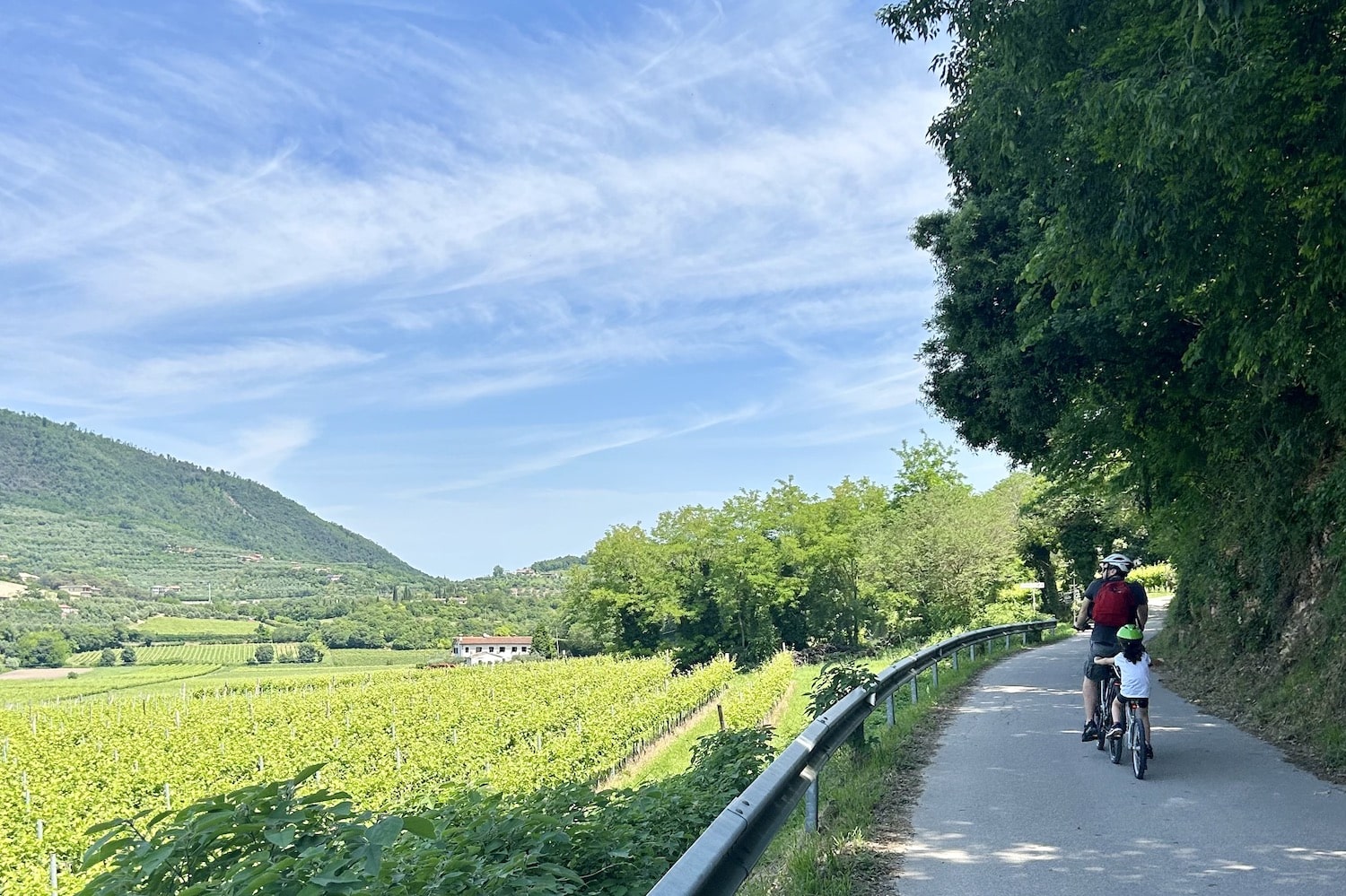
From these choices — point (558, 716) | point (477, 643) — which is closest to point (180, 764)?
point (558, 716)

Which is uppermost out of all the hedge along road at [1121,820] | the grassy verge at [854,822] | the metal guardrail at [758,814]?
the metal guardrail at [758,814]

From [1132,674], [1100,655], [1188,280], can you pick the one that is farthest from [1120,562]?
[1188,280]

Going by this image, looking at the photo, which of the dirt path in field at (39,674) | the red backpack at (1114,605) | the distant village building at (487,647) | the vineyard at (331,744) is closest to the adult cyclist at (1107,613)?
the red backpack at (1114,605)

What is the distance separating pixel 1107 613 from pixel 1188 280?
3.11m

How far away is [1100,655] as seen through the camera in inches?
349

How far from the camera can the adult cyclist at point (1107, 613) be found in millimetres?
8703

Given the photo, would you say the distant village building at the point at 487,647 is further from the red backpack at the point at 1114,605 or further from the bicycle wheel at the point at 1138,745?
the bicycle wheel at the point at 1138,745

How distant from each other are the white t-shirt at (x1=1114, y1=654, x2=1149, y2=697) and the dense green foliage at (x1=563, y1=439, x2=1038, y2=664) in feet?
109

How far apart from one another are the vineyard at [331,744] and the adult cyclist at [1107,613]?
11.3 meters

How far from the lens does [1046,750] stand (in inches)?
355

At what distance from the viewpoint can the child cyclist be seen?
25.9ft

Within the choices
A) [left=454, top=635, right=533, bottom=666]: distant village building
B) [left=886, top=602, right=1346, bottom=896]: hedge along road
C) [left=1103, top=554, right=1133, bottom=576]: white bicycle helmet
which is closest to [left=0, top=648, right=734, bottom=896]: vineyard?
[left=886, top=602, right=1346, bottom=896]: hedge along road

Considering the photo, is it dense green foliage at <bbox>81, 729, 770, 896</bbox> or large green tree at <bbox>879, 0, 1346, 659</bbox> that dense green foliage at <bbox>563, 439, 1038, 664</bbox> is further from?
dense green foliage at <bbox>81, 729, 770, 896</bbox>

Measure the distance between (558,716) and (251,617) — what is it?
6914 inches
